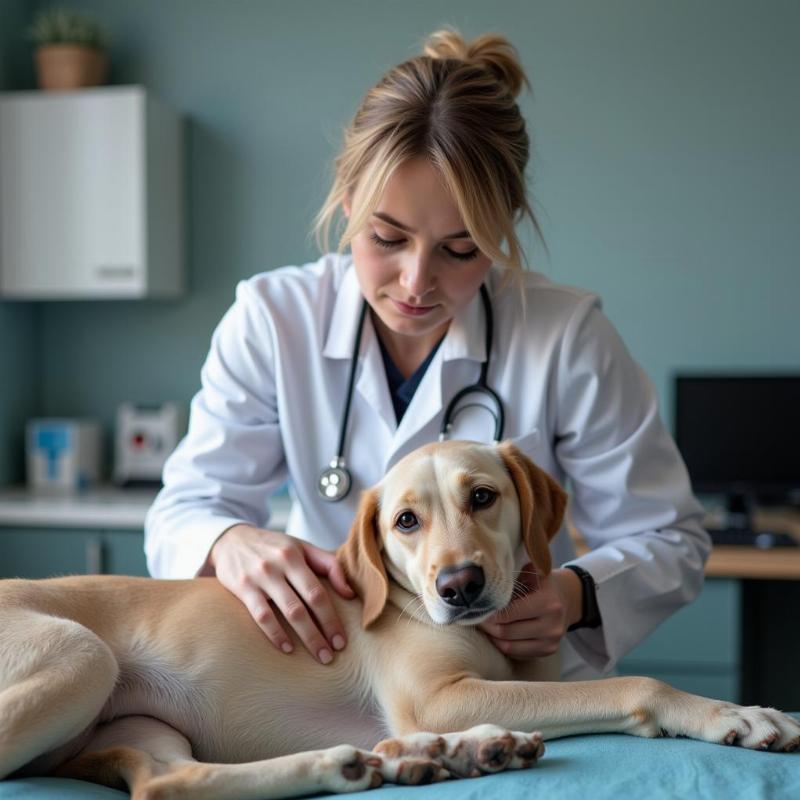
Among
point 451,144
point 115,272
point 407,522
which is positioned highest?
point 451,144

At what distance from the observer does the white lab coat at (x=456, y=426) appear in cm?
Result: 163

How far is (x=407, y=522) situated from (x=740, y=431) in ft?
8.01

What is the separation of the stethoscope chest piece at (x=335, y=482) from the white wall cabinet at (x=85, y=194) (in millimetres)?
2183

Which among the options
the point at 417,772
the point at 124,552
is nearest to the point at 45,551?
the point at 124,552

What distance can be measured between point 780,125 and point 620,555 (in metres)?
2.55

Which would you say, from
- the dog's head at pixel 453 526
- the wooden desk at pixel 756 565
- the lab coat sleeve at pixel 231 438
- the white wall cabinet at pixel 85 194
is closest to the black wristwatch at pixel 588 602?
the dog's head at pixel 453 526

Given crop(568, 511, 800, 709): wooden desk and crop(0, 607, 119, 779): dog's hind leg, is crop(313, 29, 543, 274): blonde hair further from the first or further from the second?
crop(568, 511, 800, 709): wooden desk

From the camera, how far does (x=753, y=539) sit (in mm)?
3098

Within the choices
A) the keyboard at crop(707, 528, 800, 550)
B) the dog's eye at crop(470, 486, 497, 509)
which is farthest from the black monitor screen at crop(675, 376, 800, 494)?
the dog's eye at crop(470, 486, 497, 509)

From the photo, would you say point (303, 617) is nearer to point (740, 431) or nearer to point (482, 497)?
point (482, 497)

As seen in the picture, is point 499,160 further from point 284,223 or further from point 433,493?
point 284,223

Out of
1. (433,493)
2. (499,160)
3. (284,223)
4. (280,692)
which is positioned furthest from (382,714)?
(284,223)

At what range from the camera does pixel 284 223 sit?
3881mm

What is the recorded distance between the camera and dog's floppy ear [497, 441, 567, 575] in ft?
4.56
